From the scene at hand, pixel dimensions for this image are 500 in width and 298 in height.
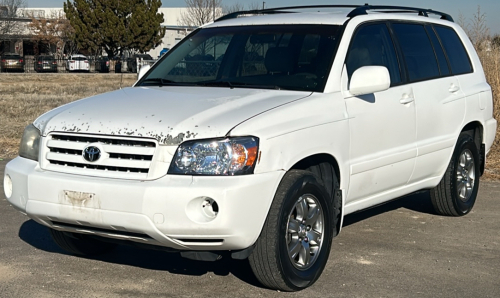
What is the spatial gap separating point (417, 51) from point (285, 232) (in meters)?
2.50

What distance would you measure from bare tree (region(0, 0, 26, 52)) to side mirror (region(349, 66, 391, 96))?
5866 cm

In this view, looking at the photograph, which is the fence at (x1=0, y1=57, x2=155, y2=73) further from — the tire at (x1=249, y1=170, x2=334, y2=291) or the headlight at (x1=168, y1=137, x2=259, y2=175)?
the headlight at (x1=168, y1=137, x2=259, y2=175)

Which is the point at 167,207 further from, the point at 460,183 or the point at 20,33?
the point at 20,33

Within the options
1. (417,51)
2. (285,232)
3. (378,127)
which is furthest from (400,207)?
(285,232)

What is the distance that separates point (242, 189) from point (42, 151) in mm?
1359

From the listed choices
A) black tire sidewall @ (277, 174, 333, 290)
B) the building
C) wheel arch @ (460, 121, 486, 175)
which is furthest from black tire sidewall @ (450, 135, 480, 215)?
the building

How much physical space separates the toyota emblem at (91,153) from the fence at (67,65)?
44.0 metres

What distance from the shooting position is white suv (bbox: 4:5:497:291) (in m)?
4.35

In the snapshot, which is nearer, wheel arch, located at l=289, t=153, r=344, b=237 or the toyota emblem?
the toyota emblem

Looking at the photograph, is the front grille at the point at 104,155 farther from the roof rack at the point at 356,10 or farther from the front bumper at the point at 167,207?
the roof rack at the point at 356,10

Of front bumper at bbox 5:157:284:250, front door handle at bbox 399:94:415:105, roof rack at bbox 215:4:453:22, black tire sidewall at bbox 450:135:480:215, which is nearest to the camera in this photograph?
front bumper at bbox 5:157:284:250

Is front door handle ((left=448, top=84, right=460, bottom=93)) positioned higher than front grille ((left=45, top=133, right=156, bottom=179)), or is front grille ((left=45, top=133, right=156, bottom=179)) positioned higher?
front door handle ((left=448, top=84, right=460, bottom=93))

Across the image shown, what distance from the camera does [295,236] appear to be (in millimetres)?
4816

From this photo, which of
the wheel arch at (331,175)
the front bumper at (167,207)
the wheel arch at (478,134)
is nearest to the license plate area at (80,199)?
the front bumper at (167,207)
